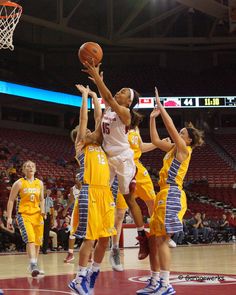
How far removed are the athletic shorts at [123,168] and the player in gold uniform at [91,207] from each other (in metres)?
0.22

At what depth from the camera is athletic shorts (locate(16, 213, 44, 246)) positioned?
24.5ft

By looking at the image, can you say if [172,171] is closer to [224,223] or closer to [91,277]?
[91,277]

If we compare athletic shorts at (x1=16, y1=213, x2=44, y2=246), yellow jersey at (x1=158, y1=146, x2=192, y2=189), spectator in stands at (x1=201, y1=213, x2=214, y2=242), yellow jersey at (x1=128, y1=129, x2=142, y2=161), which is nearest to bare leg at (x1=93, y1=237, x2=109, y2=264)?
yellow jersey at (x1=158, y1=146, x2=192, y2=189)

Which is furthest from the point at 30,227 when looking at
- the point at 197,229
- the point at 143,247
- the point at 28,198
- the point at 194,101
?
the point at 194,101

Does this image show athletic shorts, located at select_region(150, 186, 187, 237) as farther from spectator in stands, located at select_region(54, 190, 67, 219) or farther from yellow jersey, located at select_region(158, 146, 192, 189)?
spectator in stands, located at select_region(54, 190, 67, 219)

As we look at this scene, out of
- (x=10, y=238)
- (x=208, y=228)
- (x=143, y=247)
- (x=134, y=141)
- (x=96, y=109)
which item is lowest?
(x=143, y=247)

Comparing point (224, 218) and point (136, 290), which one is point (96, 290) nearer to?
point (136, 290)

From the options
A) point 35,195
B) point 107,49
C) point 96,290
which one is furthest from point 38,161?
point 96,290

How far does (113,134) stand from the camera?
18.3ft

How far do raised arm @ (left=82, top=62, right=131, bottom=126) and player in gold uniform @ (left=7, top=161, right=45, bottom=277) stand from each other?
2.68 meters

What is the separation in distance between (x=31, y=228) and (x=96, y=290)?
212 cm

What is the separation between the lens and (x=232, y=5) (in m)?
21.1

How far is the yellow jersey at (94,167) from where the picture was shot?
527 centimetres

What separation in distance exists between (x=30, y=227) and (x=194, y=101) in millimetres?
19185
